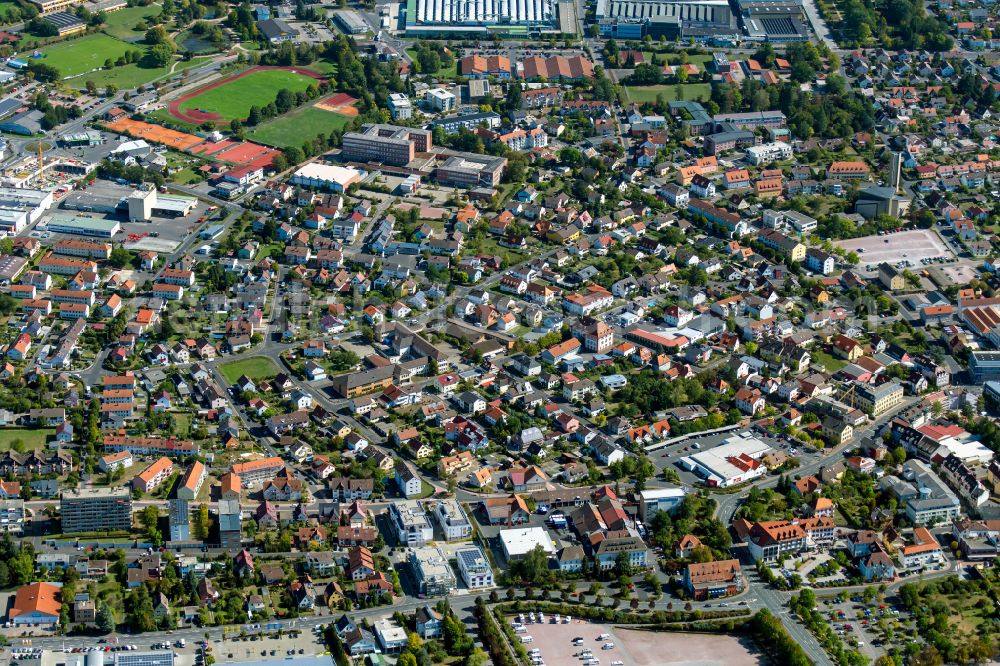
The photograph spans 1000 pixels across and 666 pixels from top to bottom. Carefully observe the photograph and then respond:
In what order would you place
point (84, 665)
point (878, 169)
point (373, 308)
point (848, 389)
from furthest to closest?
1. point (878, 169)
2. point (373, 308)
3. point (848, 389)
4. point (84, 665)

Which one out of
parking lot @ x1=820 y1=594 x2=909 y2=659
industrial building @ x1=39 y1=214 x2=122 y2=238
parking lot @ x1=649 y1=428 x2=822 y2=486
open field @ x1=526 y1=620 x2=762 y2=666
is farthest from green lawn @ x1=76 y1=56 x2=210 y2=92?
parking lot @ x1=820 y1=594 x2=909 y2=659

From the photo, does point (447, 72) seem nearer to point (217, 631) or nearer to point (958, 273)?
point (958, 273)

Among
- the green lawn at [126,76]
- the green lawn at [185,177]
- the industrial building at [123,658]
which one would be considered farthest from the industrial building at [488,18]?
the industrial building at [123,658]

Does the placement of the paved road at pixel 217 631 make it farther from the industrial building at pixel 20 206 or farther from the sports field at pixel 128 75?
the sports field at pixel 128 75

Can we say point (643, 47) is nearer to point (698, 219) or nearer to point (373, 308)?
point (698, 219)

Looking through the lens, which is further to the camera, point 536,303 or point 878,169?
point 878,169

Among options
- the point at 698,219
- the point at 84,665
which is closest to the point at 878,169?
the point at 698,219
